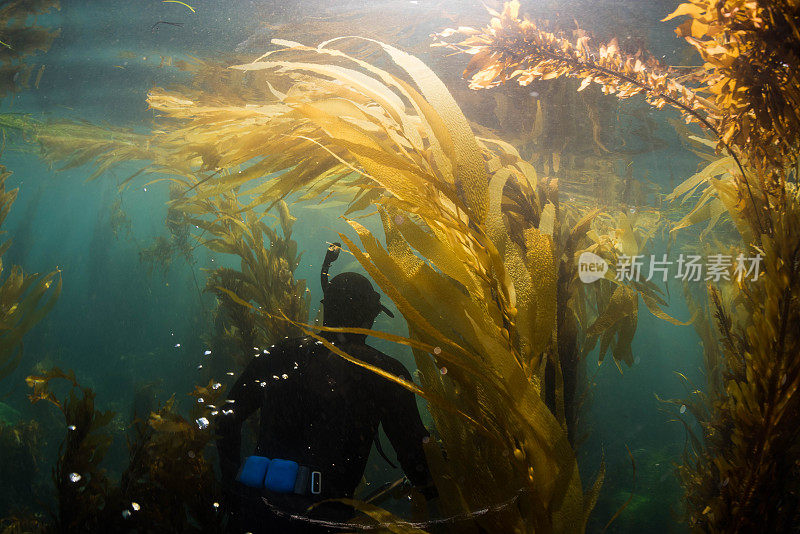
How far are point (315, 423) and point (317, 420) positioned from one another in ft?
0.06

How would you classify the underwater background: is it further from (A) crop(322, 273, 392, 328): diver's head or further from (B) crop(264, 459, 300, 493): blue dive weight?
(B) crop(264, 459, 300, 493): blue dive weight

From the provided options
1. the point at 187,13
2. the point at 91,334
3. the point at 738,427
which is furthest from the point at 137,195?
the point at 738,427

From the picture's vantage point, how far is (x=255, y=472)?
2.07 metres

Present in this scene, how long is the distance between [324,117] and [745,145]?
1622 mm

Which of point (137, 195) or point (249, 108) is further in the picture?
point (137, 195)

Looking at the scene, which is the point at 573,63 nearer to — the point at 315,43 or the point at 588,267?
the point at 588,267

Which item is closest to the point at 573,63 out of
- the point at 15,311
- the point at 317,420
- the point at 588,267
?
the point at 588,267

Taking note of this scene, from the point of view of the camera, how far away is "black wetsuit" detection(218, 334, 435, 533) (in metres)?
1.95

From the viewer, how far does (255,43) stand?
5.15 metres

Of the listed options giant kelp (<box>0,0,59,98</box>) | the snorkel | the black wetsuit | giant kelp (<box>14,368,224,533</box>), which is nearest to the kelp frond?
the snorkel

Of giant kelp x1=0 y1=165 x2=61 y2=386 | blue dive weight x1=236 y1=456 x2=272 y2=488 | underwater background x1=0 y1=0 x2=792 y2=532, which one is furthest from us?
giant kelp x1=0 y1=165 x2=61 y2=386

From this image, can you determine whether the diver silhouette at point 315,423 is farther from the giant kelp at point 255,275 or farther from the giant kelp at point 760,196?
the giant kelp at point 255,275

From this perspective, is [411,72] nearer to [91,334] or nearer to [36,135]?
[36,135]

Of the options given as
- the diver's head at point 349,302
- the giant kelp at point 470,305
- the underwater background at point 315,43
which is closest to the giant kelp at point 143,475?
the underwater background at point 315,43
